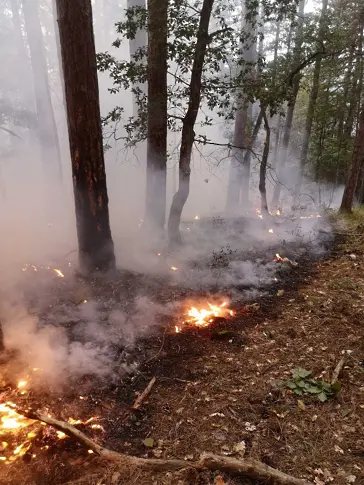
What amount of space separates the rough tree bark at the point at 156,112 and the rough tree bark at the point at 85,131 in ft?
5.43

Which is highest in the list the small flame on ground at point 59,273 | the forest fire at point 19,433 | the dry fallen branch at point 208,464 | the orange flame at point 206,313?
the dry fallen branch at point 208,464

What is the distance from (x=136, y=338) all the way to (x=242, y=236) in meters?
6.35

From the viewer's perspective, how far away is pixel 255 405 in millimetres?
4406

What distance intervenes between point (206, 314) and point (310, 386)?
2.52 metres

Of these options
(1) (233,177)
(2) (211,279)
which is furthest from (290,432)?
(1) (233,177)

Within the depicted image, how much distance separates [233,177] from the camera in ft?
57.1

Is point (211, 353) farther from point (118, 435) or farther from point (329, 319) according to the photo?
point (329, 319)

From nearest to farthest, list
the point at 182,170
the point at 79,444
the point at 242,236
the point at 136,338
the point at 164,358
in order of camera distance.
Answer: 1. the point at 79,444
2. the point at 164,358
3. the point at 136,338
4. the point at 182,170
5. the point at 242,236

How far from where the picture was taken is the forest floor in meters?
3.49

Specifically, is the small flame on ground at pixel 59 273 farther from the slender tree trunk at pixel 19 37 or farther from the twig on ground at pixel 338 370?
the slender tree trunk at pixel 19 37

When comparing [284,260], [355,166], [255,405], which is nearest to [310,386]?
[255,405]

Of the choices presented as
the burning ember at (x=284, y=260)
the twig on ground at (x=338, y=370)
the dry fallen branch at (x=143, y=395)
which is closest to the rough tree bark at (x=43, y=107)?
the burning ember at (x=284, y=260)

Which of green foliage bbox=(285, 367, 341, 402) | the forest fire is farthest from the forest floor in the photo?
the forest fire

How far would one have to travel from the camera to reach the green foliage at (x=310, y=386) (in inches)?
176
